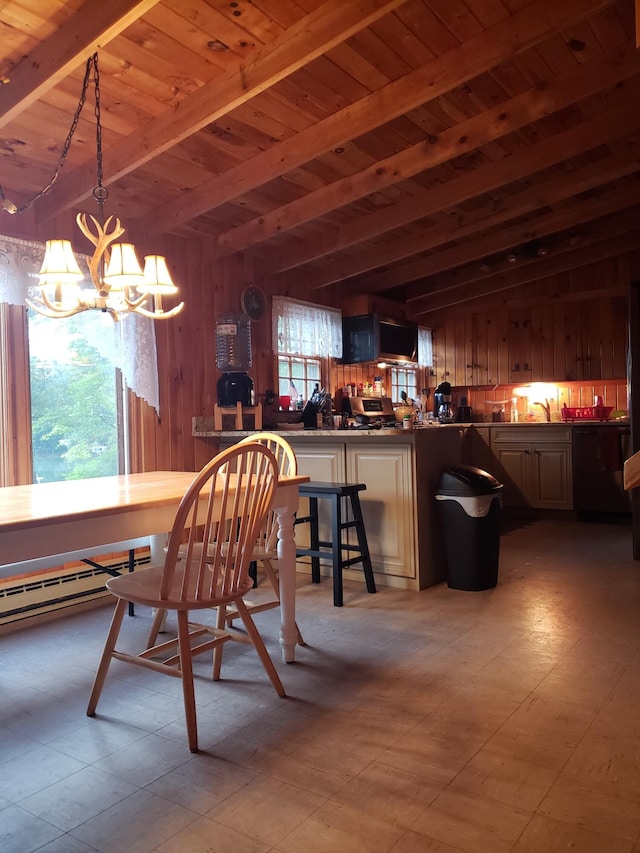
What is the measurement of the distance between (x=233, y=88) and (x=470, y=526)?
2.52 m

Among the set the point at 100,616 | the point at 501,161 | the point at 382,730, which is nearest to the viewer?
the point at 382,730

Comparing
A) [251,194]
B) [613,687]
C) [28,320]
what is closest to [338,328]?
[251,194]

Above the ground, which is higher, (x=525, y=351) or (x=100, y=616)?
(x=525, y=351)

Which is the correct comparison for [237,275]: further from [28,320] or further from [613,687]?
[613,687]

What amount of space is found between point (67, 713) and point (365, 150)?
10.9ft

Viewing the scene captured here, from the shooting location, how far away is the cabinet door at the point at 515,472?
6090 millimetres

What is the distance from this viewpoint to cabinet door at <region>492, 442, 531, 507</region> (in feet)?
20.0

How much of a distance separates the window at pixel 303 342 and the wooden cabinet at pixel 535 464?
1851 millimetres

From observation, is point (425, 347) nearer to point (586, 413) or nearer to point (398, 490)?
point (586, 413)

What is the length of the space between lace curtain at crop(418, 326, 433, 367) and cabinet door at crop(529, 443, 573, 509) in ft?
5.89

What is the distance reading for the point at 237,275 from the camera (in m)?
4.93

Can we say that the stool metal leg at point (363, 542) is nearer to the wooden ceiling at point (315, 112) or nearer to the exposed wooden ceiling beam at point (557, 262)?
the wooden ceiling at point (315, 112)

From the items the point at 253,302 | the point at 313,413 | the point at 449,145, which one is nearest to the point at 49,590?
the point at 313,413

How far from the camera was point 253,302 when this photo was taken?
499cm
